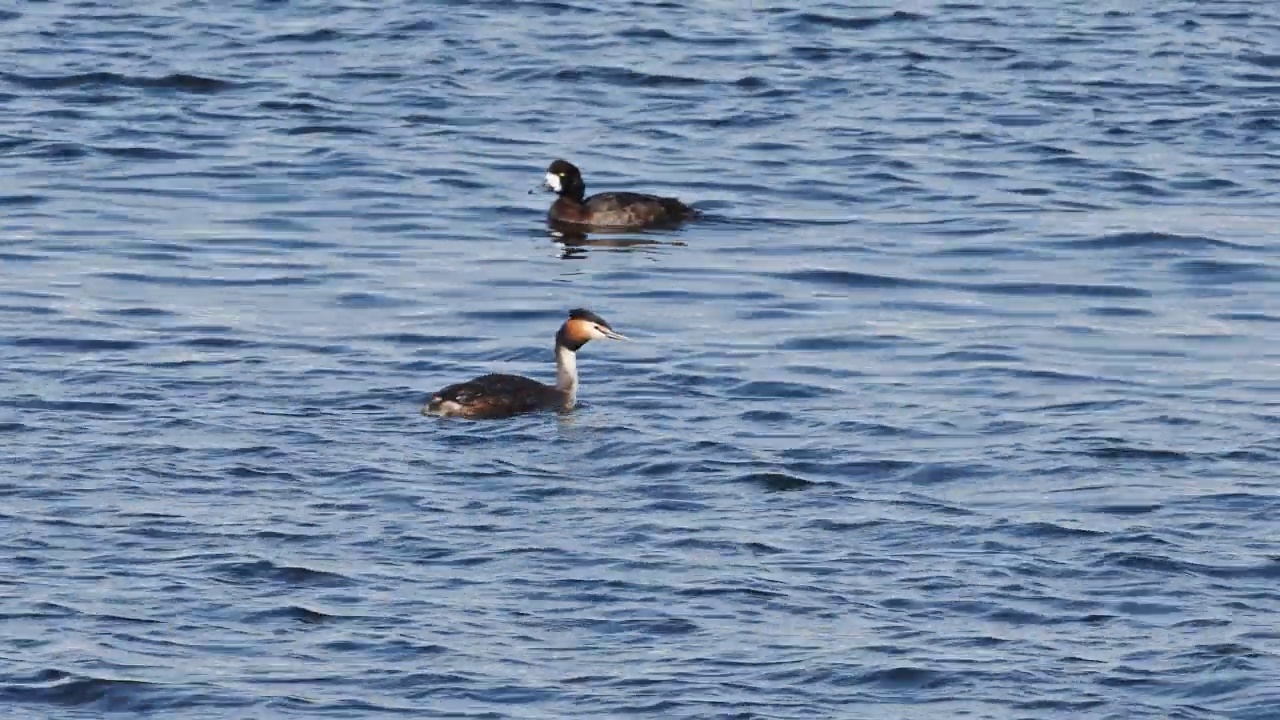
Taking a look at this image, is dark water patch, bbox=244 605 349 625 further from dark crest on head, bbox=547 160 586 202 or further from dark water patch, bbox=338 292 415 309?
dark crest on head, bbox=547 160 586 202

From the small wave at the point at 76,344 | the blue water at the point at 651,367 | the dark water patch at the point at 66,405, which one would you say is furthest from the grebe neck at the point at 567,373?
the small wave at the point at 76,344

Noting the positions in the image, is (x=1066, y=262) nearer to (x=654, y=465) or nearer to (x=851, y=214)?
(x=851, y=214)

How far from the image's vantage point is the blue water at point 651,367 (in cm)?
1219

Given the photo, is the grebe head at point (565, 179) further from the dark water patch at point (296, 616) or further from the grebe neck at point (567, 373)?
the dark water patch at point (296, 616)

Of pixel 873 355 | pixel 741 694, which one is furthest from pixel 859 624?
pixel 873 355

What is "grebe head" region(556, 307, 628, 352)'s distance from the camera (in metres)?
17.7

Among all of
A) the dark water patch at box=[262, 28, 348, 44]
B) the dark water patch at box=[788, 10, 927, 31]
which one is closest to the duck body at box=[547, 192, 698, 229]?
the dark water patch at box=[262, 28, 348, 44]

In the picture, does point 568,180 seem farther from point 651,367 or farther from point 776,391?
point 776,391

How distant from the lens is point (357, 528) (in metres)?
14.0

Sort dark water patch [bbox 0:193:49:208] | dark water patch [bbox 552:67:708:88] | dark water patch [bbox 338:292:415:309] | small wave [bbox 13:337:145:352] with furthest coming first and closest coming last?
dark water patch [bbox 552:67:708:88] → dark water patch [bbox 0:193:49:208] → dark water patch [bbox 338:292:415:309] → small wave [bbox 13:337:145:352]

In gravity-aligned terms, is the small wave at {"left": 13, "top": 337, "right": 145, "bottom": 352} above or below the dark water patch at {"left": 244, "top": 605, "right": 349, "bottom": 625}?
below

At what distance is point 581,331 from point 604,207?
259 inches

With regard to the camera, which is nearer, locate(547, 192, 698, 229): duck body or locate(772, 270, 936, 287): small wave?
locate(772, 270, 936, 287): small wave

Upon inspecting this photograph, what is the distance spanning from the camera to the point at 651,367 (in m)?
18.5
